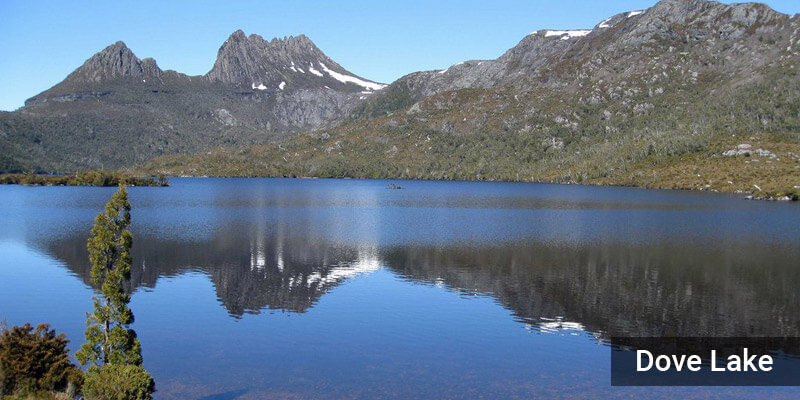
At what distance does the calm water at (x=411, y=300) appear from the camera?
3309 cm

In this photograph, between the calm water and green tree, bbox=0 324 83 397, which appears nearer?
green tree, bbox=0 324 83 397

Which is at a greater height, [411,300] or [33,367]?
[33,367]

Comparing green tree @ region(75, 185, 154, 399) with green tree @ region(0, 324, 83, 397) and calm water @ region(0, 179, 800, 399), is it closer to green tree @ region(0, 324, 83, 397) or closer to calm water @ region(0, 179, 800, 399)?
green tree @ region(0, 324, 83, 397)

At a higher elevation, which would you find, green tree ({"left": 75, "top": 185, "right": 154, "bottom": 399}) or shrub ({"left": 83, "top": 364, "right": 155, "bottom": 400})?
green tree ({"left": 75, "top": 185, "right": 154, "bottom": 399})

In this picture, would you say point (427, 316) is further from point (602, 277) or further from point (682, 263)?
point (682, 263)

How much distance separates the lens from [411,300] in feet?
170

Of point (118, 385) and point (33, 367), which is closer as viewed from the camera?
point (118, 385)

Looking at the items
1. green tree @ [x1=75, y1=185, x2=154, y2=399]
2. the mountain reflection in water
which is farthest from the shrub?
the mountain reflection in water

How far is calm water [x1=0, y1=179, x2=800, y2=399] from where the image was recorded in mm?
33094

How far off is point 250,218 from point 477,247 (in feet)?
184

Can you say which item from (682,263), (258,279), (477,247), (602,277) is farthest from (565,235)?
(258,279)

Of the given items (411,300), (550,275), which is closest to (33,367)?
(411,300)

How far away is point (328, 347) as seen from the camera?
125 ft

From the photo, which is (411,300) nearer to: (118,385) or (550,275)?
(550,275)
